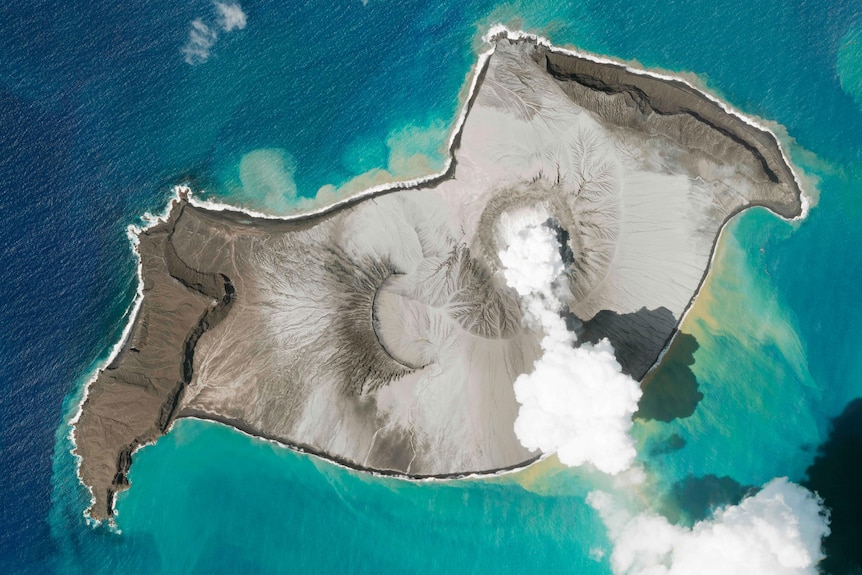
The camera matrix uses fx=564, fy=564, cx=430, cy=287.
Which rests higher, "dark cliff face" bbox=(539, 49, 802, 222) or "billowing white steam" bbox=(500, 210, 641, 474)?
"dark cliff face" bbox=(539, 49, 802, 222)

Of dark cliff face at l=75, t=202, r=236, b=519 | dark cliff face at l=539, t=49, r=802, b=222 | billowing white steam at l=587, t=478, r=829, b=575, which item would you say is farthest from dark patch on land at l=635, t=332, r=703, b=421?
dark cliff face at l=75, t=202, r=236, b=519

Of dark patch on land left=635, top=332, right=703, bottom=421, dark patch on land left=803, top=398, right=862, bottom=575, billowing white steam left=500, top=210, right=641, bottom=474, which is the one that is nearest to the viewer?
billowing white steam left=500, top=210, right=641, bottom=474

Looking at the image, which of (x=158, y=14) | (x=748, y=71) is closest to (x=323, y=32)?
(x=158, y=14)

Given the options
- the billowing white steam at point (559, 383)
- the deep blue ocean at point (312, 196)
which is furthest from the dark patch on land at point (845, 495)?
the billowing white steam at point (559, 383)

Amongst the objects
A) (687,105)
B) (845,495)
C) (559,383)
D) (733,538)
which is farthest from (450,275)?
(845,495)

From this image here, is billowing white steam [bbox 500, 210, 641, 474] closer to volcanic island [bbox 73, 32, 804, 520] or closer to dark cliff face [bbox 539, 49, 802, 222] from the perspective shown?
volcanic island [bbox 73, 32, 804, 520]

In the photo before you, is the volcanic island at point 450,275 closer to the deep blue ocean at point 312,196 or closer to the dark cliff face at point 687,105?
the dark cliff face at point 687,105
